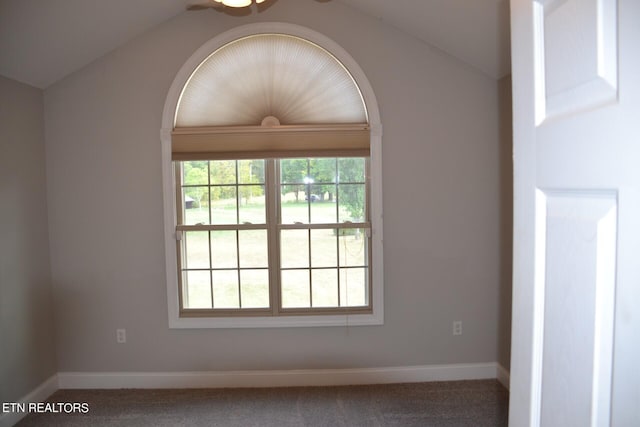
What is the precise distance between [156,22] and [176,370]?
2646 mm

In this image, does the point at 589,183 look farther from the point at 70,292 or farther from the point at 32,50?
the point at 70,292

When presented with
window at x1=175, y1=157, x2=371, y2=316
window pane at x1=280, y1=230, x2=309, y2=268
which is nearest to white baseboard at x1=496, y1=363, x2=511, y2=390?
window at x1=175, y1=157, x2=371, y2=316

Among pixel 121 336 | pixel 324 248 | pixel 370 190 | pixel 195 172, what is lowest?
pixel 121 336

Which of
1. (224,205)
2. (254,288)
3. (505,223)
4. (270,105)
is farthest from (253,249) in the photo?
(505,223)

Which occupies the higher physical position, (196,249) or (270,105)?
(270,105)

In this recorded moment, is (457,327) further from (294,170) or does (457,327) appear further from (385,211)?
(294,170)

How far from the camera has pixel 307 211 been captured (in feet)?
10.1

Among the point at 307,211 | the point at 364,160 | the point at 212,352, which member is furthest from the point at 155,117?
the point at 212,352

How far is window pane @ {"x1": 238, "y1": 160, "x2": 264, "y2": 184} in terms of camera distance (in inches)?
120

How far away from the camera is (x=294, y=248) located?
3.07m

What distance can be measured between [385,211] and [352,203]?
0.27 metres

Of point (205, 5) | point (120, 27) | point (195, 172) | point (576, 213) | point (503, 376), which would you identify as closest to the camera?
point (576, 213)

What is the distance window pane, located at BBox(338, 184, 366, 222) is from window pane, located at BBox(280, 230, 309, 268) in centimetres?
33

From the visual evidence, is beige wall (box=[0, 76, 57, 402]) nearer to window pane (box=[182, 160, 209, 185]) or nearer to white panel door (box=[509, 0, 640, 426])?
window pane (box=[182, 160, 209, 185])
